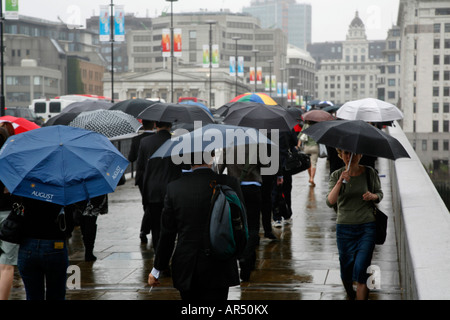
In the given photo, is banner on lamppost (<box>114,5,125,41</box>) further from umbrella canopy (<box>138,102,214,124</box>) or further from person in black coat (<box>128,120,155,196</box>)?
umbrella canopy (<box>138,102,214,124</box>)

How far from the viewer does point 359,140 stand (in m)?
6.29

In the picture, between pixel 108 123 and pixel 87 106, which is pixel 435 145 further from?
pixel 108 123

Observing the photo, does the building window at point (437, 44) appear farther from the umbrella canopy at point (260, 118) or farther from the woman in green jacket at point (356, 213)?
the woman in green jacket at point (356, 213)

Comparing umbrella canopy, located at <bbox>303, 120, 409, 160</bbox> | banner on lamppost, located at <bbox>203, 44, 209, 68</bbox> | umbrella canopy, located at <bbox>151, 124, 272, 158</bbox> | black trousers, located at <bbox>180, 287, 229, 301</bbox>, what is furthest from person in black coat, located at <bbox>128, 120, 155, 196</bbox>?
banner on lamppost, located at <bbox>203, 44, 209, 68</bbox>

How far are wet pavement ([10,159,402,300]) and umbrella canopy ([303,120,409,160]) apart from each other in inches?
62.1

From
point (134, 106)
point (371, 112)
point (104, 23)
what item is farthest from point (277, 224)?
point (104, 23)

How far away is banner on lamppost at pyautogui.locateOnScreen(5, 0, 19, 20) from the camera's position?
88.6ft

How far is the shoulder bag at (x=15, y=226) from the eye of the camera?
16.7 feet

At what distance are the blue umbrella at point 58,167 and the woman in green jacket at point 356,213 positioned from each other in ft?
7.15

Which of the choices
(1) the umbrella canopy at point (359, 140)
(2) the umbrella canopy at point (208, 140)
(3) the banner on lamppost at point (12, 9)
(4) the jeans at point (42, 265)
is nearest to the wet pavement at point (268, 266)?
(1) the umbrella canopy at point (359, 140)

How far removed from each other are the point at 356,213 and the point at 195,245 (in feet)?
6.89

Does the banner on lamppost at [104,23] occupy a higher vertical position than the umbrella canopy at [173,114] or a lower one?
higher
